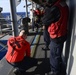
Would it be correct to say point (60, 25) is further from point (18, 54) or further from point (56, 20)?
point (18, 54)

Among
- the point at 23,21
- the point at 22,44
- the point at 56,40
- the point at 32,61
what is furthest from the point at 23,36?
the point at 23,21

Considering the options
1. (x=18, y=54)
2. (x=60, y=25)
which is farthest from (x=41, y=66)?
(x=60, y=25)

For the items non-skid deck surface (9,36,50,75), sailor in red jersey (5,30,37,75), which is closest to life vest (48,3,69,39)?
sailor in red jersey (5,30,37,75)

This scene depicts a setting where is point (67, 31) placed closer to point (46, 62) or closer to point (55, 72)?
point (55, 72)

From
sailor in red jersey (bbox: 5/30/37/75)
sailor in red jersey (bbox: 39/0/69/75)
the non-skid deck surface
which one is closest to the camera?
sailor in red jersey (bbox: 39/0/69/75)

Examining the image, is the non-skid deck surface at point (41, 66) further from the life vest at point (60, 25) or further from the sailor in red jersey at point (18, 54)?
the life vest at point (60, 25)

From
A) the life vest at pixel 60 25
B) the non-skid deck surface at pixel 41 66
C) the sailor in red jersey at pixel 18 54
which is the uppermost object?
the life vest at pixel 60 25


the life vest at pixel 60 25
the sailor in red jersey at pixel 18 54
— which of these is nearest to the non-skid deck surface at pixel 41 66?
the sailor in red jersey at pixel 18 54

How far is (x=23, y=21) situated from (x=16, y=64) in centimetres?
410

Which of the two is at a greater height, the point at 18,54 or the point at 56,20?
the point at 56,20

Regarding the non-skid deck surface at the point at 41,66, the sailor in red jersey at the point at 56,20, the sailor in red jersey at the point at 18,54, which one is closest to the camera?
the sailor in red jersey at the point at 56,20

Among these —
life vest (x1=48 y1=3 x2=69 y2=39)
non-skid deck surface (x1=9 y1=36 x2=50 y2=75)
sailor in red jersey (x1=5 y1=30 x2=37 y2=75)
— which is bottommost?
non-skid deck surface (x1=9 y1=36 x2=50 y2=75)

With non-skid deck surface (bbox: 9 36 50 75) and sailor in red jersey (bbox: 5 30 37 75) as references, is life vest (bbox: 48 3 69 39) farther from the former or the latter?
non-skid deck surface (bbox: 9 36 50 75)

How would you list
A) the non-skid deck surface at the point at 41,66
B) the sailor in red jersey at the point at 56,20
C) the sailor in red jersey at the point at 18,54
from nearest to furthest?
the sailor in red jersey at the point at 56,20
the sailor in red jersey at the point at 18,54
the non-skid deck surface at the point at 41,66
